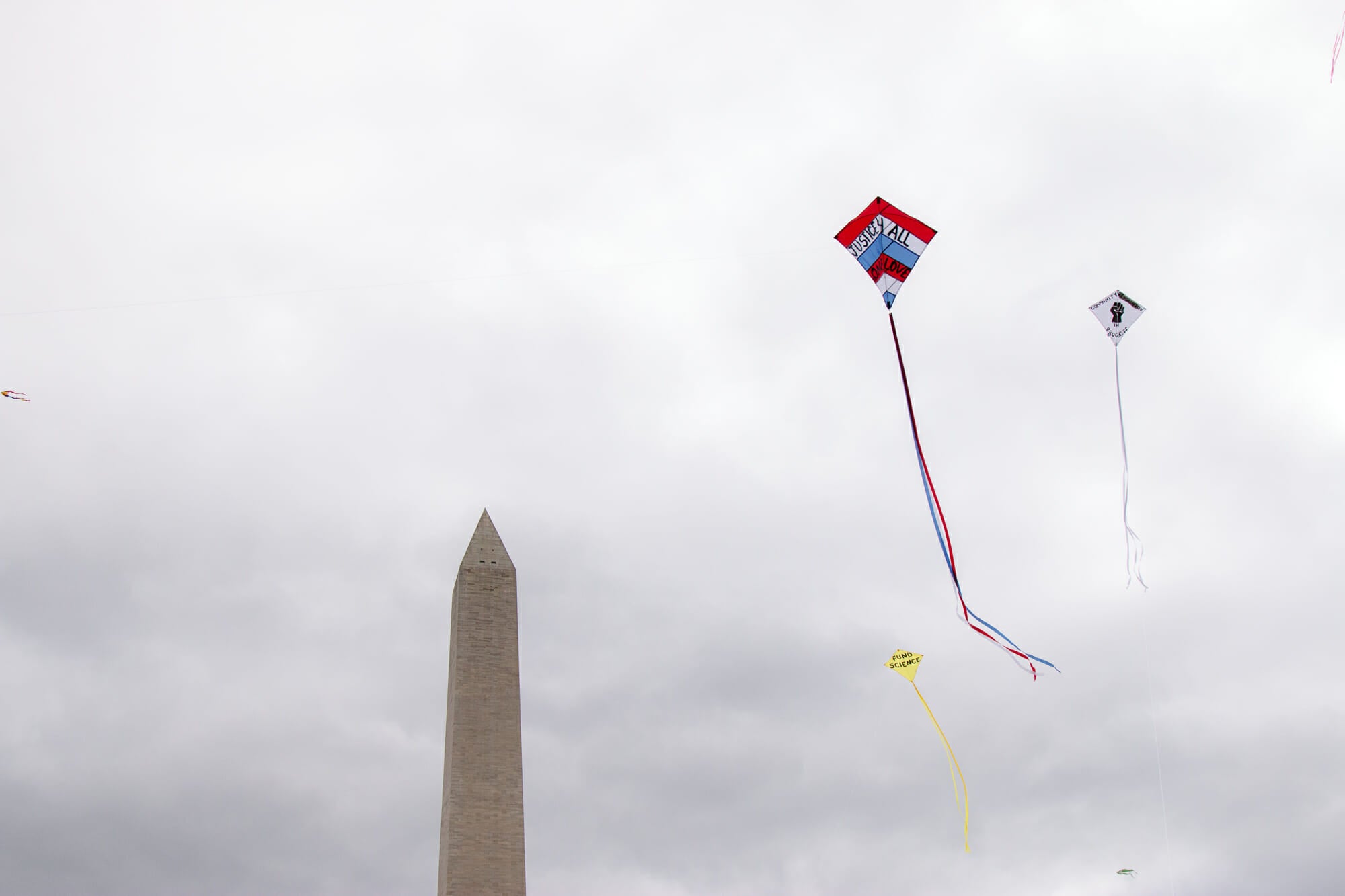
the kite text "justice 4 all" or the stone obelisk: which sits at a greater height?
the kite text "justice 4 all"

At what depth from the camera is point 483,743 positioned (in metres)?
26.6

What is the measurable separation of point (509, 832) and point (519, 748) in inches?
72.3

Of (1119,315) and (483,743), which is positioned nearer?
(1119,315)

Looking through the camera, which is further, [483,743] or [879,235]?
[483,743]

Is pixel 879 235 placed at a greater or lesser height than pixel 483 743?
greater

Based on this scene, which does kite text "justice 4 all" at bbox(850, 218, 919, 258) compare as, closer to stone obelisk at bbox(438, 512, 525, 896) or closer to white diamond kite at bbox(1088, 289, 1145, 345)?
white diamond kite at bbox(1088, 289, 1145, 345)

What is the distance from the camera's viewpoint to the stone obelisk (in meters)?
25.6

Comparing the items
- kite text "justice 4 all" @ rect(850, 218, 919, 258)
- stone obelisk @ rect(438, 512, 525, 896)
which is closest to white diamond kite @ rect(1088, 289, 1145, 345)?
kite text "justice 4 all" @ rect(850, 218, 919, 258)

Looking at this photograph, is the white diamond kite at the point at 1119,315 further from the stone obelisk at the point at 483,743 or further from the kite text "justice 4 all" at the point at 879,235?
the stone obelisk at the point at 483,743

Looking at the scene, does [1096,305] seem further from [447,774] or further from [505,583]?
[447,774]

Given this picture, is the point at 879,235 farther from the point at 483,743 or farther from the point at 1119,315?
the point at 483,743

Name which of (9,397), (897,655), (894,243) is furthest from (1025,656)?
(9,397)

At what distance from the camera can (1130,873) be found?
97.3 ft

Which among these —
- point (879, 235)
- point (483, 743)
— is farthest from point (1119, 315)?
point (483, 743)
